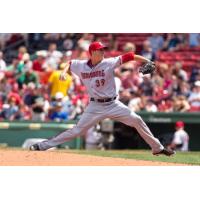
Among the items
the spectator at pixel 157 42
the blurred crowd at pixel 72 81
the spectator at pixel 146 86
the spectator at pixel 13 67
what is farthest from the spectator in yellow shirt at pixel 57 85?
the spectator at pixel 157 42

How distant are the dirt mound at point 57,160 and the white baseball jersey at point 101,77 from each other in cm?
99

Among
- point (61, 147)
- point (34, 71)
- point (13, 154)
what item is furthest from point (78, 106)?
point (13, 154)

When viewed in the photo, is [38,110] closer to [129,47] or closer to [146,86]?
[146,86]

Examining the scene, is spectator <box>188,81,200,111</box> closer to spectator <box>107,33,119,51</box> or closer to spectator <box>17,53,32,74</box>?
spectator <box>107,33,119,51</box>

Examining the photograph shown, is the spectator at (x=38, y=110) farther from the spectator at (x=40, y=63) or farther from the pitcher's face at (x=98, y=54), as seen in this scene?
the pitcher's face at (x=98, y=54)

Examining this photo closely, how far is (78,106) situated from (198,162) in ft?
22.0

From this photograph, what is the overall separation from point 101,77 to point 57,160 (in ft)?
4.63

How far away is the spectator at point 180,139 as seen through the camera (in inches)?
649

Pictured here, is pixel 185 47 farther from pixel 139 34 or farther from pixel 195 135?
pixel 195 135

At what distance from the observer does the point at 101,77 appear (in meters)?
11.6

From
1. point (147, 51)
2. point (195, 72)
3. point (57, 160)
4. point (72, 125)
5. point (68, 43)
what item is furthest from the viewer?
point (68, 43)

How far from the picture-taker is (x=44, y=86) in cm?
1933

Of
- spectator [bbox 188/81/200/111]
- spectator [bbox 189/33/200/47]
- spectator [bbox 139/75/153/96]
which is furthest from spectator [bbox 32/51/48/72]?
spectator [bbox 188/81/200/111]

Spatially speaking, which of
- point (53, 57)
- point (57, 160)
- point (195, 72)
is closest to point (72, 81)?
point (53, 57)
